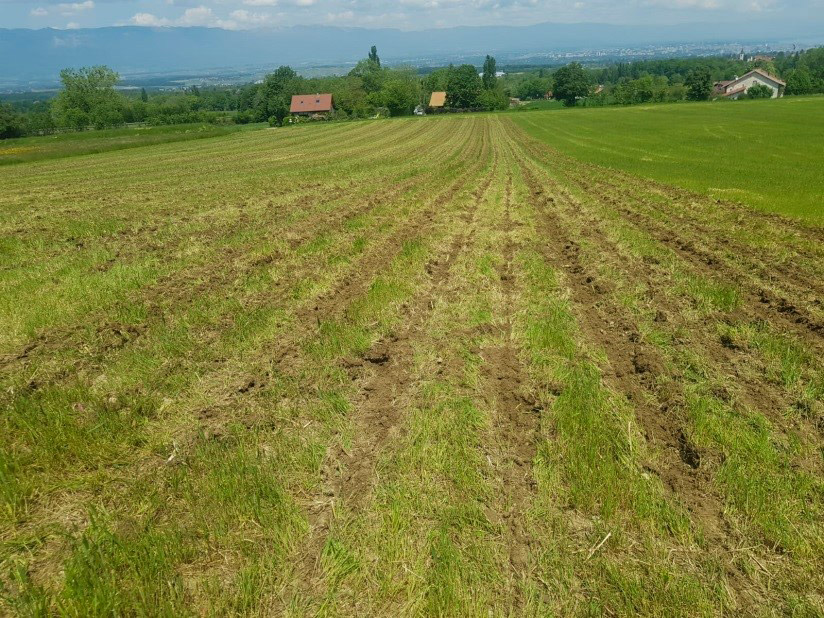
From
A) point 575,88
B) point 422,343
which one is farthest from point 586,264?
point 575,88

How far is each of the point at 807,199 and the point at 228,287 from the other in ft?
60.7

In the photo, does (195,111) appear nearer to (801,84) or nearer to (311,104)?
(311,104)

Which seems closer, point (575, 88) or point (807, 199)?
point (807, 199)

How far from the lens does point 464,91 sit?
119875 millimetres

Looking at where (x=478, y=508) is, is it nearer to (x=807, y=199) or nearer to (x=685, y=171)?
(x=807, y=199)

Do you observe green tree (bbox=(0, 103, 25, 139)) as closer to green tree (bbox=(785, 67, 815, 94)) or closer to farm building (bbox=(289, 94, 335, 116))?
farm building (bbox=(289, 94, 335, 116))

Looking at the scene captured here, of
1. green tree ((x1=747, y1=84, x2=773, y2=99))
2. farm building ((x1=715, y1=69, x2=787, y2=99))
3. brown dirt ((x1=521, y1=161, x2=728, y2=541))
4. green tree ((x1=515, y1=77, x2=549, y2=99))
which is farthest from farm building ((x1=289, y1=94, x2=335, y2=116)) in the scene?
farm building ((x1=715, y1=69, x2=787, y2=99))

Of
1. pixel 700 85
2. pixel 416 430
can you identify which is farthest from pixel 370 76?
pixel 416 430

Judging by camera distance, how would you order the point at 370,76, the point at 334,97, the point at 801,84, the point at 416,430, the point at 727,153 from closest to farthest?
the point at 416,430 → the point at 727,153 → the point at 801,84 → the point at 334,97 → the point at 370,76

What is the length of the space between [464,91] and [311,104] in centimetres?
4064

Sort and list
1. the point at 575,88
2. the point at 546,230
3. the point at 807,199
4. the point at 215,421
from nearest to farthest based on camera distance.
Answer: the point at 215,421
the point at 546,230
the point at 807,199
the point at 575,88

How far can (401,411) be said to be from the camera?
5.03 meters

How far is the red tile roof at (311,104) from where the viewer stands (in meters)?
108

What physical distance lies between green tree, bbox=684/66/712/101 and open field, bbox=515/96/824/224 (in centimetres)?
5946
